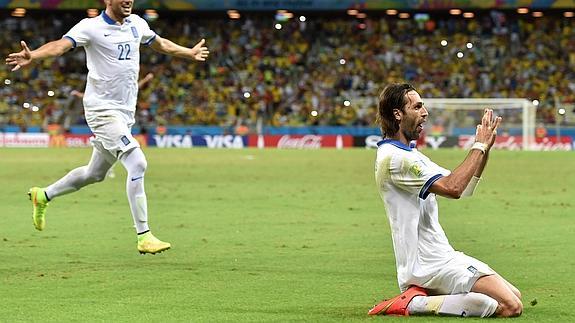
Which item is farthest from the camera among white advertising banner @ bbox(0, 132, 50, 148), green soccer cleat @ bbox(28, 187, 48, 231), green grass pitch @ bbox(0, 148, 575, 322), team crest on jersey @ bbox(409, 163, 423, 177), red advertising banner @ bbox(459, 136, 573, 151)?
white advertising banner @ bbox(0, 132, 50, 148)

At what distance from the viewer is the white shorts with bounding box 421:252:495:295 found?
23.8 ft

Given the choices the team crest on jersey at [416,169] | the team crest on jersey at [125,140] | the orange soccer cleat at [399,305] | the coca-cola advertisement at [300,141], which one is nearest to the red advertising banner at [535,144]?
the coca-cola advertisement at [300,141]

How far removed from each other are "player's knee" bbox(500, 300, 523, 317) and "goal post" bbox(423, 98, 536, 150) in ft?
126

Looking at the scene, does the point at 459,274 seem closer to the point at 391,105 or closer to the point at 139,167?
the point at 391,105

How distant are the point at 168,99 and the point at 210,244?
43391mm

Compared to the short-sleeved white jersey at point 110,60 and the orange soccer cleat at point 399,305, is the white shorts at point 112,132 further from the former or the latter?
the orange soccer cleat at point 399,305

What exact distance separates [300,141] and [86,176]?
126 ft

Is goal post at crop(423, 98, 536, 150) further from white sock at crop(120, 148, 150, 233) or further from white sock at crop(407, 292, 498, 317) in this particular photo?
white sock at crop(407, 292, 498, 317)

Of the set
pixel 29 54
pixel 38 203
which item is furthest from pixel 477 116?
pixel 29 54

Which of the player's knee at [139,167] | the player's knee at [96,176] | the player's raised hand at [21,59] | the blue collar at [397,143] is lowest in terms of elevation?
the player's knee at [96,176]

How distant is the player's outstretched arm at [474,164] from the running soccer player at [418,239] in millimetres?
171

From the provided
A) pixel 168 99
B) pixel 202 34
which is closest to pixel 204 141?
pixel 168 99

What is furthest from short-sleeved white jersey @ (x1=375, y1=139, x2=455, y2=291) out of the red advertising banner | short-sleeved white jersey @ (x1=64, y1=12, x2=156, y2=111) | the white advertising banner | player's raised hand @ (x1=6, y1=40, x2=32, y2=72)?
the white advertising banner

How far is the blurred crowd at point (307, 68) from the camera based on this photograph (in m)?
53.6
